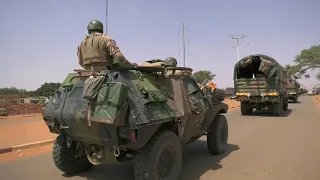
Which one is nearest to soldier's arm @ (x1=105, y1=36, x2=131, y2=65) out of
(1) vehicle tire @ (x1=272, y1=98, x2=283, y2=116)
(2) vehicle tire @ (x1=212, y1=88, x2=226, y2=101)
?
(2) vehicle tire @ (x1=212, y1=88, x2=226, y2=101)

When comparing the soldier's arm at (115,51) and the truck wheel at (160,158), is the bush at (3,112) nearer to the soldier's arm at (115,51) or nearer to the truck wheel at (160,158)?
the soldier's arm at (115,51)

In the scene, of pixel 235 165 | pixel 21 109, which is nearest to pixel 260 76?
pixel 235 165

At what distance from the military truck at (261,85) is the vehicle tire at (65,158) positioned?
12.5m

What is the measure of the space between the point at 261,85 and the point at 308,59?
46.9m

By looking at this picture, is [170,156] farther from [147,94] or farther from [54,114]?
[54,114]

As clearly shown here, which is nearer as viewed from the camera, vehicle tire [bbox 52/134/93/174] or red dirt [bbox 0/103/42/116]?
vehicle tire [bbox 52/134/93/174]

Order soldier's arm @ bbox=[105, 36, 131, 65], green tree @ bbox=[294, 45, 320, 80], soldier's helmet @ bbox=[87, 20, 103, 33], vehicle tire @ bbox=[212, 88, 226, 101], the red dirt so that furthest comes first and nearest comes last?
green tree @ bbox=[294, 45, 320, 80]
the red dirt
vehicle tire @ bbox=[212, 88, 226, 101]
soldier's helmet @ bbox=[87, 20, 103, 33]
soldier's arm @ bbox=[105, 36, 131, 65]

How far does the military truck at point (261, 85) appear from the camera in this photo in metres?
15.9

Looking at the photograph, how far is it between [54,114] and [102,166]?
5.88 feet

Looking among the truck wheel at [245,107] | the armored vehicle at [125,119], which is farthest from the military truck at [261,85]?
the armored vehicle at [125,119]

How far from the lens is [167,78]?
17.8 feet

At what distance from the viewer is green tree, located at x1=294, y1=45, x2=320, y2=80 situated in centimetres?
5512

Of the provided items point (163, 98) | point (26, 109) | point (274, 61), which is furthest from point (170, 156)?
point (26, 109)

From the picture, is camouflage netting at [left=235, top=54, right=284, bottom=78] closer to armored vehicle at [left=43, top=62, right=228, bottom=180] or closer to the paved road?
the paved road
